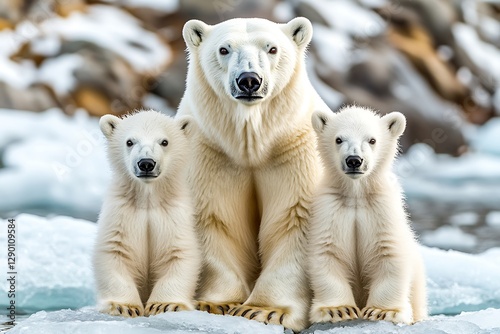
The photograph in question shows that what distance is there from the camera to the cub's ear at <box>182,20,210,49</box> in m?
3.95

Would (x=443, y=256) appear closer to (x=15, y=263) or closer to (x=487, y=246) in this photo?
(x=15, y=263)

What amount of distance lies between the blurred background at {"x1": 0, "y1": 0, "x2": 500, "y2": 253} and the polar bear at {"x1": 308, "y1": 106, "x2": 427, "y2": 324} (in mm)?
7692

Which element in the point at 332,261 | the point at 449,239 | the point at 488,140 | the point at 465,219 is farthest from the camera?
the point at 488,140

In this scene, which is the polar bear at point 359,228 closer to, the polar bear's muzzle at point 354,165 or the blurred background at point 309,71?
the polar bear's muzzle at point 354,165

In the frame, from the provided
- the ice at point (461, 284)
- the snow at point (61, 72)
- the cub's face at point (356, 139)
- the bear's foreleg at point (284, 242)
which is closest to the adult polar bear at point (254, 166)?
the bear's foreleg at point (284, 242)

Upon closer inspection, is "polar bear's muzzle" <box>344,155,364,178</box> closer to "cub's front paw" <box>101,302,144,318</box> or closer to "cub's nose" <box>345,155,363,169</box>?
"cub's nose" <box>345,155,363,169</box>

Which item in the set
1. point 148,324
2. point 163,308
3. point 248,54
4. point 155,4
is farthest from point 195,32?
point 155,4

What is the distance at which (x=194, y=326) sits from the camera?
341cm

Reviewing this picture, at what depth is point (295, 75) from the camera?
3908 mm

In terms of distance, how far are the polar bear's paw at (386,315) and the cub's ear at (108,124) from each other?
1.38 m

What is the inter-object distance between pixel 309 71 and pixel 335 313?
10201 millimetres

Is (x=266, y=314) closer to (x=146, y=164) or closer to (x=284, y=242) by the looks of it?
(x=284, y=242)

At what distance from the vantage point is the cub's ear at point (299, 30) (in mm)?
3918

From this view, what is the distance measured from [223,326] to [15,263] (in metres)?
2.07
